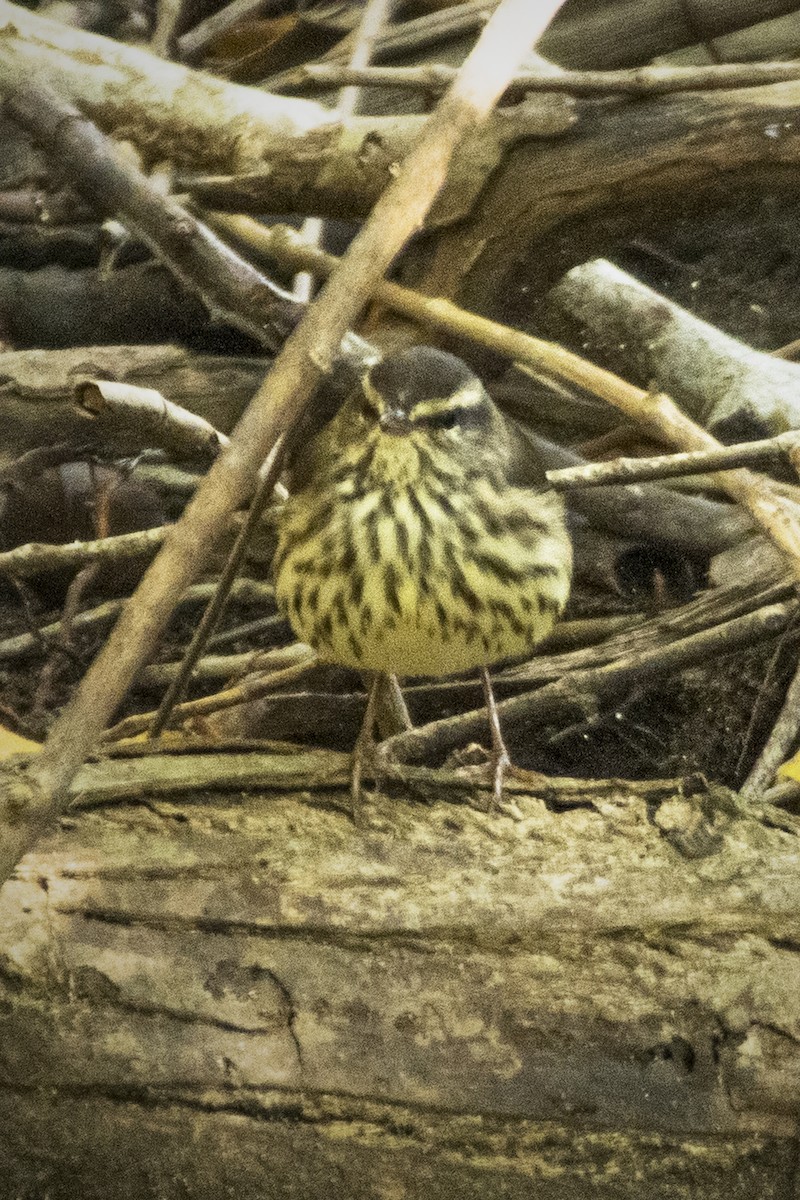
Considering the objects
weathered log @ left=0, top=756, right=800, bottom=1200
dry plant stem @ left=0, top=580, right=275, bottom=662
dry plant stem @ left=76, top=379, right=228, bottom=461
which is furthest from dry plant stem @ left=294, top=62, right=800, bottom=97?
weathered log @ left=0, top=756, right=800, bottom=1200

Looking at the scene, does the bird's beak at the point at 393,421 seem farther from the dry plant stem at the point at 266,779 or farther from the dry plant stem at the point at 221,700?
the dry plant stem at the point at 221,700

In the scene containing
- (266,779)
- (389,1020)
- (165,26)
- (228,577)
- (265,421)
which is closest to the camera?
(265,421)

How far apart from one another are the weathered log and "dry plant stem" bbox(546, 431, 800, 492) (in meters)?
0.46

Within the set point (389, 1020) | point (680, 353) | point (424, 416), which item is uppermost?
point (680, 353)

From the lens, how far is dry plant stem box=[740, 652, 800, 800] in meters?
2.00

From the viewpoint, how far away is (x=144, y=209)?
2.07 metres

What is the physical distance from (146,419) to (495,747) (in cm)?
68

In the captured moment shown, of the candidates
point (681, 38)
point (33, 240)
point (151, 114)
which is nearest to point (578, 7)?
point (681, 38)

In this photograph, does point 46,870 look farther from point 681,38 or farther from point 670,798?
point 681,38

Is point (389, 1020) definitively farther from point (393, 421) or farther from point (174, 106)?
point (174, 106)

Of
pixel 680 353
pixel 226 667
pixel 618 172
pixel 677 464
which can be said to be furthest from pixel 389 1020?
pixel 680 353

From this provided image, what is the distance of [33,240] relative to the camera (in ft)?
9.12

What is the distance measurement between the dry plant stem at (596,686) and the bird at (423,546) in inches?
8.4

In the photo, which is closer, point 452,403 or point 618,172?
point 452,403
